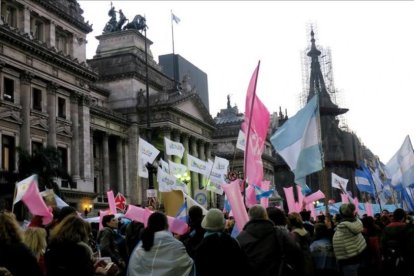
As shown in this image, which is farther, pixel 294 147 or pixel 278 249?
pixel 294 147

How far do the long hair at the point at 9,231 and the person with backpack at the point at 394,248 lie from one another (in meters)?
6.25

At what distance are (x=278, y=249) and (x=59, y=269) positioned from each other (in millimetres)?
2753

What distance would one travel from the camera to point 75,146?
127 feet

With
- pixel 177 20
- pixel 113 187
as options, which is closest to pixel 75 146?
pixel 113 187

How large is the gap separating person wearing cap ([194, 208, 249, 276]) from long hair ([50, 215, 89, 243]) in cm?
148

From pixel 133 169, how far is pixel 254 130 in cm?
4066

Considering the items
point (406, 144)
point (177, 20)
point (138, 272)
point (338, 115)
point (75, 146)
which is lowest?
point (138, 272)

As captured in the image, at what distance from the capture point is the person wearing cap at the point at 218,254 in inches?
253

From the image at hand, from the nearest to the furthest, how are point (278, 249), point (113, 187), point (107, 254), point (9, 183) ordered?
point (278, 249)
point (107, 254)
point (9, 183)
point (113, 187)

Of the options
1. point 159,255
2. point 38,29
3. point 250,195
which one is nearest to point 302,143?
point 250,195

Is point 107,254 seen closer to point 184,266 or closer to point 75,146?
point 184,266

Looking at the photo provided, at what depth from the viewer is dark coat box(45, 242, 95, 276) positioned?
5562mm

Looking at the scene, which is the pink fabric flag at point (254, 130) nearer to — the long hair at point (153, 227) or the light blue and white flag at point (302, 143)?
the light blue and white flag at point (302, 143)

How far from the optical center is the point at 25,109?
3378cm
